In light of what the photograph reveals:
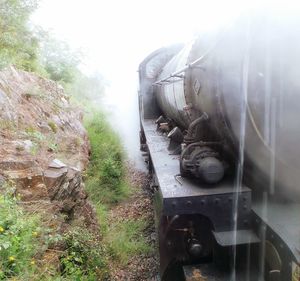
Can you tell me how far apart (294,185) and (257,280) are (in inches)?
31.0

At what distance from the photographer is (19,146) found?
4066 mm

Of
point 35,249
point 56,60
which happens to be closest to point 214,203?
point 35,249

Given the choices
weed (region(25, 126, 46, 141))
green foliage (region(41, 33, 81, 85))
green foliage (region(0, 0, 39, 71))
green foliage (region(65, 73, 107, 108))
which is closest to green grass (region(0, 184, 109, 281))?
weed (region(25, 126, 46, 141))

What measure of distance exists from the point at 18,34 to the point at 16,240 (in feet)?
23.6

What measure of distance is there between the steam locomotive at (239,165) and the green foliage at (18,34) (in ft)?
16.6

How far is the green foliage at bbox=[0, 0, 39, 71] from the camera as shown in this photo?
7.33 metres

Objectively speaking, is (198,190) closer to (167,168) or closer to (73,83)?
(167,168)

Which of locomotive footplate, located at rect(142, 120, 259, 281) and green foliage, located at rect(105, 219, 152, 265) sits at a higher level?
locomotive footplate, located at rect(142, 120, 259, 281)

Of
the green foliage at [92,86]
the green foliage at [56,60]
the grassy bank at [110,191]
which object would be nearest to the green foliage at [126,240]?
the grassy bank at [110,191]

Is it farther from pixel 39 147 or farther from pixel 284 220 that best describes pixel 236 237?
pixel 39 147

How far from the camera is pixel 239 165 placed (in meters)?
2.71

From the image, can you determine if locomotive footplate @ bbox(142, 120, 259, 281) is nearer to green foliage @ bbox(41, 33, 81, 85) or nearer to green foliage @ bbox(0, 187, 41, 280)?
green foliage @ bbox(0, 187, 41, 280)

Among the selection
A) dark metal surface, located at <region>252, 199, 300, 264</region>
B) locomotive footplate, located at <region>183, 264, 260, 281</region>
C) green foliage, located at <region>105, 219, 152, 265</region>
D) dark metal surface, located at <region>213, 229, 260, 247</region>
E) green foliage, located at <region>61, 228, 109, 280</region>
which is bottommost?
green foliage, located at <region>105, 219, 152, 265</region>

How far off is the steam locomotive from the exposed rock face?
1.39 metres
